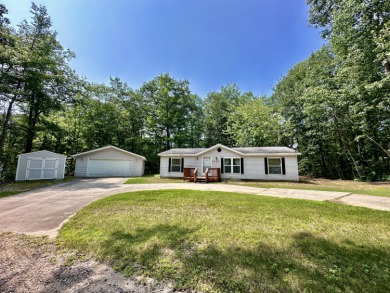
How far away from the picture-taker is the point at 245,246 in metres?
3.12

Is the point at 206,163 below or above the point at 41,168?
above

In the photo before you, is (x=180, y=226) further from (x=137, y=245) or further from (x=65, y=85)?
(x=65, y=85)

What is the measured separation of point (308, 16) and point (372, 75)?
22.3 feet

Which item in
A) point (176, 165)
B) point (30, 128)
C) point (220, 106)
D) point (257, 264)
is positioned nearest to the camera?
point (257, 264)

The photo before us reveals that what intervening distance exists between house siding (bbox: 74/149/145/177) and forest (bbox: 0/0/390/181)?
4.92 m

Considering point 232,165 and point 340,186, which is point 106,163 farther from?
point 340,186

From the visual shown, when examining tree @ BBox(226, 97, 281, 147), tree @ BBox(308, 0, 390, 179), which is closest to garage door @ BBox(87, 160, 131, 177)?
tree @ BBox(226, 97, 281, 147)

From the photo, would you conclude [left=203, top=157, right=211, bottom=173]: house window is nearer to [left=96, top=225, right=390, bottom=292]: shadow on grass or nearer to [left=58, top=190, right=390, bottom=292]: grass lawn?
[left=58, top=190, right=390, bottom=292]: grass lawn

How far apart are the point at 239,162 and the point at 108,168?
45.6ft

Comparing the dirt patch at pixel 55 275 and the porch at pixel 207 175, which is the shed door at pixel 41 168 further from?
the dirt patch at pixel 55 275

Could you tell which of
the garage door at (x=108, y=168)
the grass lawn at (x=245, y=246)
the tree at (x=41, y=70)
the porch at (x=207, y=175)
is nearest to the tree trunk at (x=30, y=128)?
the tree at (x=41, y=70)

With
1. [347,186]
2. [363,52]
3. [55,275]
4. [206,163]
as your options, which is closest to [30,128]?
[206,163]

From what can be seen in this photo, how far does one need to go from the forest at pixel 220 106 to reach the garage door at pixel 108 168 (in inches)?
243

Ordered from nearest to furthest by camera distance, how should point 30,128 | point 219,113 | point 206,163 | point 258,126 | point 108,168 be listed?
point 206,163 < point 30,128 < point 108,168 < point 258,126 < point 219,113
